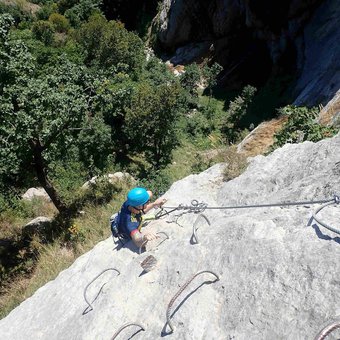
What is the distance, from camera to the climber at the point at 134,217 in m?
5.20

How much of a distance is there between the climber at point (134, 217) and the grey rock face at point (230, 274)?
196 millimetres

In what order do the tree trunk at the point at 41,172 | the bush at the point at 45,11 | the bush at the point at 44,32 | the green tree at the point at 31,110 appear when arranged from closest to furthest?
the green tree at the point at 31,110
the tree trunk at the point at 41,172
the bush at the point at 44,32
the bush at the point at 45,11

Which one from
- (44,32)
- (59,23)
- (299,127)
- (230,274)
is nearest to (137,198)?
(230,274)

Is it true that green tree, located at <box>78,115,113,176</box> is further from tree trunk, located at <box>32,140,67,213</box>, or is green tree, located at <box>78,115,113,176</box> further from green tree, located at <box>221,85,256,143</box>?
green tree, located at <box>221,85,256,143</box>

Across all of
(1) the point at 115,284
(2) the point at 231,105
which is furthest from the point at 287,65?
(1) the point at 115,284

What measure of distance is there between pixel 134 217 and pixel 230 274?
2.39m

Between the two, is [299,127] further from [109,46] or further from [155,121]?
[109,46]

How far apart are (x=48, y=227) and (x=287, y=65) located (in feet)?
66.0

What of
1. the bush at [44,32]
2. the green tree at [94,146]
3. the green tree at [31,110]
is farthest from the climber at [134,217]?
the bush at [44,32]

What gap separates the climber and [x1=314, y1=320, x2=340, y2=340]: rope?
3000 mm

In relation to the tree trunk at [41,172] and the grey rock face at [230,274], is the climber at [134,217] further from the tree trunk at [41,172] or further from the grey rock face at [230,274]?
the tree trunk at [41,172]

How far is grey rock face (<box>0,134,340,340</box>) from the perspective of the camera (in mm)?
3043

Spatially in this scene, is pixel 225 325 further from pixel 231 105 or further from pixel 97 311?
pixel 231 105

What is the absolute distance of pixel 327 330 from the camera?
2.50m
